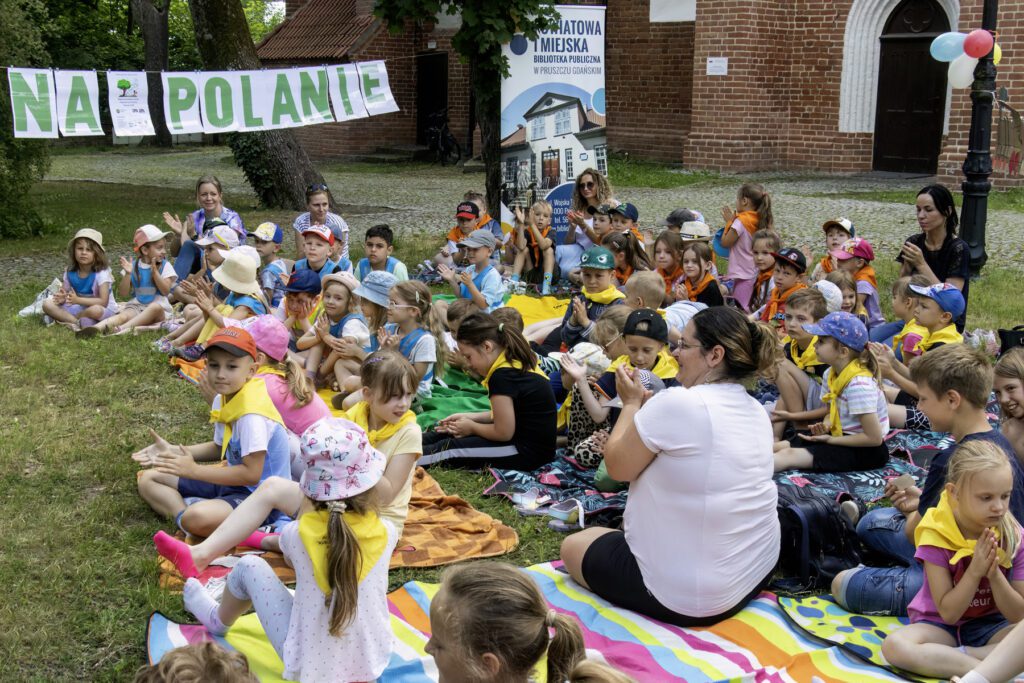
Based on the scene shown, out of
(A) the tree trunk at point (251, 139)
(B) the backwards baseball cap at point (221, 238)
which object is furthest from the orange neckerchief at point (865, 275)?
(A) the tree trunk at point (251, 139)

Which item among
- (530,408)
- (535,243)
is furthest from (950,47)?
(530,408)

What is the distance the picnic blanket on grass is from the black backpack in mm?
287

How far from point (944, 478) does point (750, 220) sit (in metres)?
5.38

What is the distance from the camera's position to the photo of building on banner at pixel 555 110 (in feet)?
35.2

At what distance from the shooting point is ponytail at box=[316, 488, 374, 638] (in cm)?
350

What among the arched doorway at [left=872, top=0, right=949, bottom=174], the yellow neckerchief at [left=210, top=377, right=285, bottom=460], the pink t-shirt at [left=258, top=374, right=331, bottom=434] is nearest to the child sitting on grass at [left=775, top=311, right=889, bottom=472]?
the pink t-shirt at [left=258, top=374, right=331, bottom=434]

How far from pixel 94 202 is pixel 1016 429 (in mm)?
16661

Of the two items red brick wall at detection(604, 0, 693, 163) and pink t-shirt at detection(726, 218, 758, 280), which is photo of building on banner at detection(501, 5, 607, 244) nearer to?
pink t-shirt at detection(726, 218, 758, 280)

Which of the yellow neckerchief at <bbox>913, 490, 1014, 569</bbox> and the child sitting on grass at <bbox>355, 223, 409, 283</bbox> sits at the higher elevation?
the child sitting on grass at <bbox>355, 223, 409, 283</bbox>

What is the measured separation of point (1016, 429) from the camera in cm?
458

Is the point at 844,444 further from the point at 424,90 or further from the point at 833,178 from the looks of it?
the point at 424,90

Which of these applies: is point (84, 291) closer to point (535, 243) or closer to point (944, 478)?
point (535, 243)

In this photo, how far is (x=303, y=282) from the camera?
25.5 ft

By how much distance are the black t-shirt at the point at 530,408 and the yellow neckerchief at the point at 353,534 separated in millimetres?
2152
